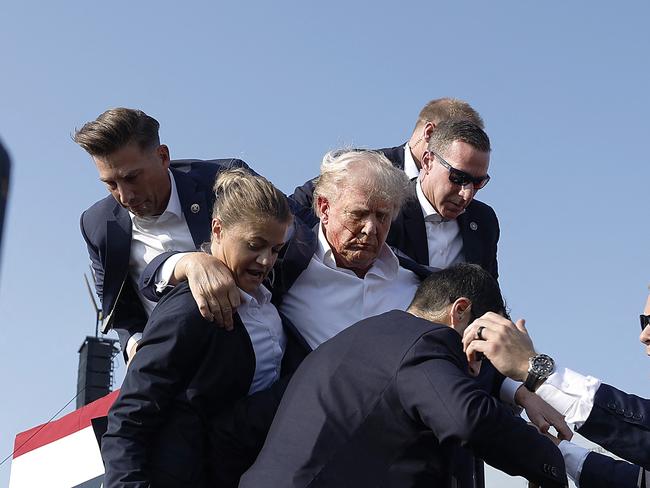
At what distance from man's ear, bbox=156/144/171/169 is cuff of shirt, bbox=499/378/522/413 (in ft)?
5.68

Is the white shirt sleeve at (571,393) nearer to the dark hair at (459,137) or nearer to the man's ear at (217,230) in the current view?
the man's ear at (217,230)

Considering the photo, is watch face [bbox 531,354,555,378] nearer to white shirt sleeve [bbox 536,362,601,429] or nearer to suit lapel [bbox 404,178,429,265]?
white shirt sleeve [bbox 536,362,601,429]

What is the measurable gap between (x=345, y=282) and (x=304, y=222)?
43 cm

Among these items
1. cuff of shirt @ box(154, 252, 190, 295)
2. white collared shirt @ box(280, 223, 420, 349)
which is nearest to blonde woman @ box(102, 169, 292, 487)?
cuff of shirt @ box(154, 252, 190, 295)

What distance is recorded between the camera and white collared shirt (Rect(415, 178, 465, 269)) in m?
4.47

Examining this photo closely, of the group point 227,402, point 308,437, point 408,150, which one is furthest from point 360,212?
point 408,150

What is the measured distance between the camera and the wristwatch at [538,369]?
307cm

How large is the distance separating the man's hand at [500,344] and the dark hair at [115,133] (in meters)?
1.78

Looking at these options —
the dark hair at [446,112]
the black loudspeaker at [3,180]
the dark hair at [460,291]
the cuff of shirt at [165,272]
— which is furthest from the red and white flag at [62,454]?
the black loudspeaker at [3,180]

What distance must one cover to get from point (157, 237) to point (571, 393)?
187cm

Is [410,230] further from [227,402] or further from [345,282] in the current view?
[227,402]

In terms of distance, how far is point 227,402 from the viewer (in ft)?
10.6

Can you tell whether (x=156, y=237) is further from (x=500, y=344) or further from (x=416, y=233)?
(x=500, y=344)

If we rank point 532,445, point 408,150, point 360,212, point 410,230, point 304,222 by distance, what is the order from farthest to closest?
point 408,150, point 410,230, point 304,222, point 360,212, point 532,445
